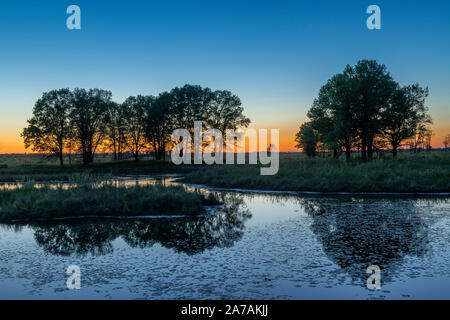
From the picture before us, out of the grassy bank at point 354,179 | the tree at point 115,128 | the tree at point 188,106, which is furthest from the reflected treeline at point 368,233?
the tree at point 115,128

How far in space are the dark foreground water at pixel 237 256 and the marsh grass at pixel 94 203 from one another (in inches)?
72.7

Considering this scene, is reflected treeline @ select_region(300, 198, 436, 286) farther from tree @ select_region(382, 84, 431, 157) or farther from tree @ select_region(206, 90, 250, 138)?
tree @ select_region(206, 90, 250, 138)

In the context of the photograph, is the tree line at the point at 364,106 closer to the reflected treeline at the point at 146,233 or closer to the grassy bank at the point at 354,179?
the grassy bank at the point at 354,179

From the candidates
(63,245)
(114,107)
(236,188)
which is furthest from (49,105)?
(63,245)

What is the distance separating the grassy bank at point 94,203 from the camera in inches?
766

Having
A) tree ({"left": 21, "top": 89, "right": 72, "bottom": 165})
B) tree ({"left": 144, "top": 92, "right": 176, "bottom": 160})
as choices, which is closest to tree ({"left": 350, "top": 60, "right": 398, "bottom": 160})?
tree ({"left": 144, "top": 92, "right": 176, "bottom": 160})

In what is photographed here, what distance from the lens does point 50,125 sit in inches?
2576

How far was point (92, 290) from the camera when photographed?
8.59 meters

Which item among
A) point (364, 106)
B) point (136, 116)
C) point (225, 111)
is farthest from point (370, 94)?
point (136, 116)

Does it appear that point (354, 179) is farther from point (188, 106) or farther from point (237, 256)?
point (188, 106)

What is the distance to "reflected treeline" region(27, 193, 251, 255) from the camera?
13000 millimetres

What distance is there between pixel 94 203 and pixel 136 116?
179 ft

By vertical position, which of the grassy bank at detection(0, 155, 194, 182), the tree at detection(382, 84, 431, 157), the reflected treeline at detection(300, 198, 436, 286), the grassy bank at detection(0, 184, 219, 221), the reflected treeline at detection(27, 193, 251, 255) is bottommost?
→ the reflected treeline at detection(27, 193, 251, 255)
